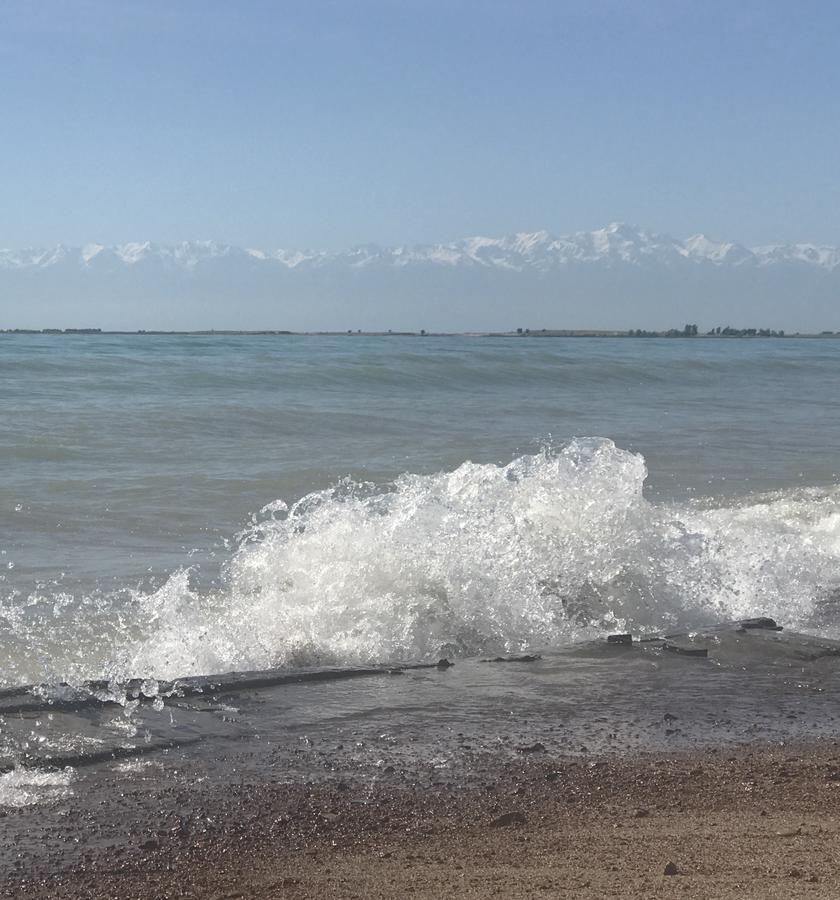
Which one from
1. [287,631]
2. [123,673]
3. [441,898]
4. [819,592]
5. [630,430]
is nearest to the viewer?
[441,898]

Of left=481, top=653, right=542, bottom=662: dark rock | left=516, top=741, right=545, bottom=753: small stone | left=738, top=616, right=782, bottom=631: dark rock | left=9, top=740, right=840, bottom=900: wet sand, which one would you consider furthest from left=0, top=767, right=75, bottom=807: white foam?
left=738, top=616, right=782, bottom=631: dark rock

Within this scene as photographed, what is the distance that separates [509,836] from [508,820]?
0.44 feet

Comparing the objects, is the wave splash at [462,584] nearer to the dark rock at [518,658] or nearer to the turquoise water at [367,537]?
the turquoise water at [367,537]

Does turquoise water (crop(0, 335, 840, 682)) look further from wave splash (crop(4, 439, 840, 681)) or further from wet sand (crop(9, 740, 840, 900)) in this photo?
wet sand (crop(9, 740, 840, 900))

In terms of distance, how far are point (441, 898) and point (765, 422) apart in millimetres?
20879

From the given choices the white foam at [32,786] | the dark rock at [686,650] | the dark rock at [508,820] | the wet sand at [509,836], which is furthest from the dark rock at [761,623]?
the white foam at [32,786]

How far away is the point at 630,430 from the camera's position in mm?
21203

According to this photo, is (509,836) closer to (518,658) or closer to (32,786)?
(32,786)

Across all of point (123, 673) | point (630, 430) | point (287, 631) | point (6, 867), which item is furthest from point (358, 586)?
point (630, 430)

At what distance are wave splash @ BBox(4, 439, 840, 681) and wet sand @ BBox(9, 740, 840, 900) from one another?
2073 mm

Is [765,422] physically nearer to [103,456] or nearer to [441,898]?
[103,456]

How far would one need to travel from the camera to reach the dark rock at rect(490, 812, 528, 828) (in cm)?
394

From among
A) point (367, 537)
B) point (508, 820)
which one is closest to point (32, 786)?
point (508, 820)

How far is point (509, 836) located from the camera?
3.83 m
